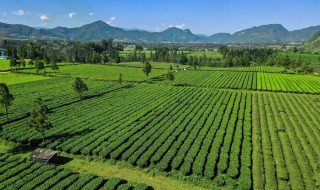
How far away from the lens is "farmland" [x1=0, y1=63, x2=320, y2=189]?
34.5m

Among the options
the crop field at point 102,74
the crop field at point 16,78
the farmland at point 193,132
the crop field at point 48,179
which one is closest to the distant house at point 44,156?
the crop field at point 48,179

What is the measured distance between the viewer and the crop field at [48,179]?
30.1 meters

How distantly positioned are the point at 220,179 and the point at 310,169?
13.3 metres

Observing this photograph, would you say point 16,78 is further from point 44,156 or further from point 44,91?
point 44,156

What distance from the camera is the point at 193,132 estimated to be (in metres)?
47.4

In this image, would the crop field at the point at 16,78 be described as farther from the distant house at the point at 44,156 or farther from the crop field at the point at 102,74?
the distant house at the point at 44,156

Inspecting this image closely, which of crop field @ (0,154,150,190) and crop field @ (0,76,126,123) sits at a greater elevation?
crop field @ (0,76,126,123)

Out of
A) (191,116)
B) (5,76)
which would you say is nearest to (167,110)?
(191,116)

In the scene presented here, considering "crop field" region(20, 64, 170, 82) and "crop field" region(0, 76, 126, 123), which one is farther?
"crop field" region(20, 64, 170, 82)

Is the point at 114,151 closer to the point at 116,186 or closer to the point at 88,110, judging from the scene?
the point at 116,186

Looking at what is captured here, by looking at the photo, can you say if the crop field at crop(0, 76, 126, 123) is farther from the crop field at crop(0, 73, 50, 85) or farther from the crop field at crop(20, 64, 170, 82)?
the crop field at crop(20, 64, 170, 82)

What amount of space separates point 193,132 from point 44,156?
82.6 ft

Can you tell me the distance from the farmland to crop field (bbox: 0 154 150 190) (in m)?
5.50

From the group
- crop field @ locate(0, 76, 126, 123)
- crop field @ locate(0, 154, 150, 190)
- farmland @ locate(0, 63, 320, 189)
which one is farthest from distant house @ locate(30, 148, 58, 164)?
crop field @ locate(0, 76, 126, 123)
